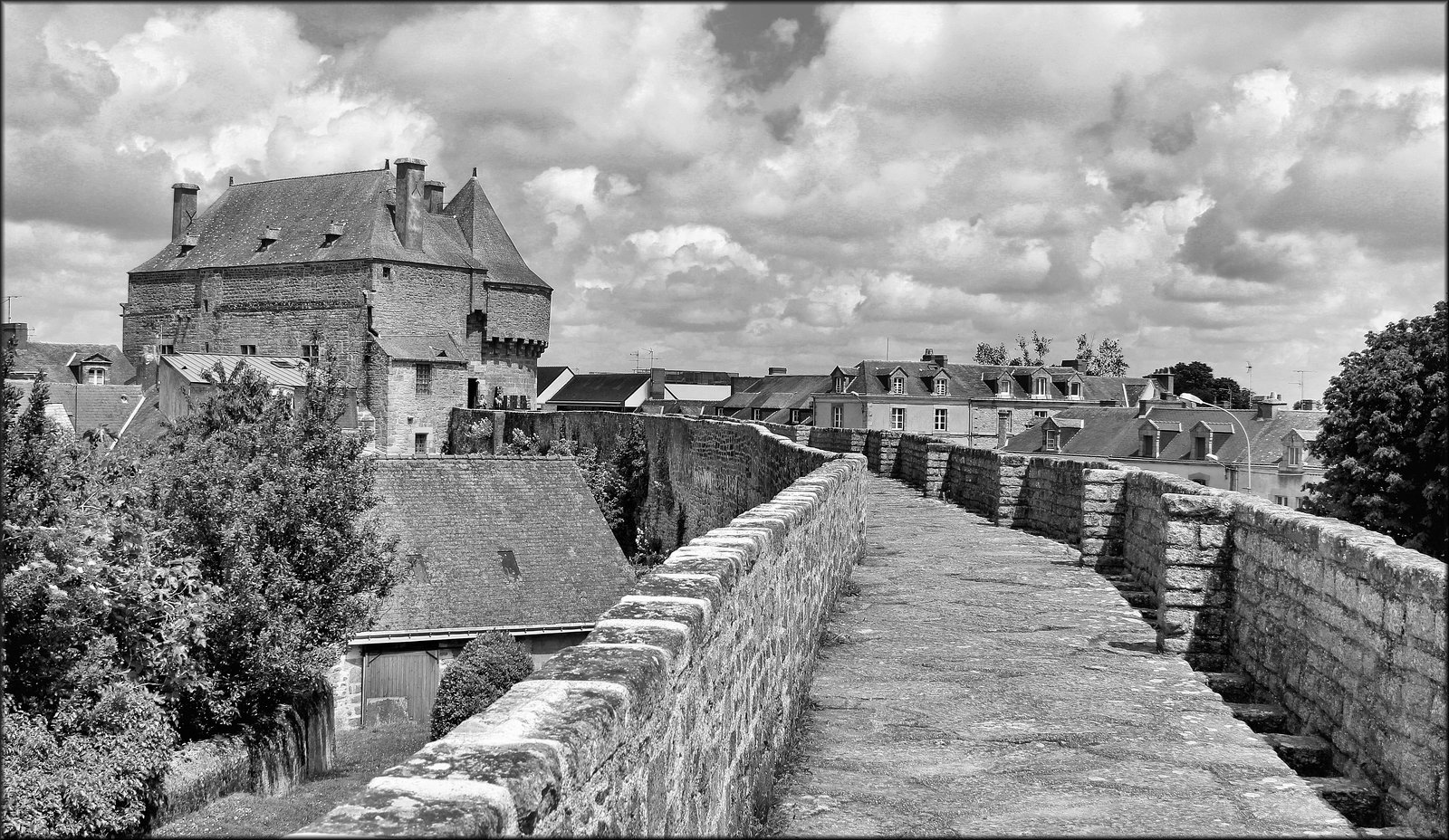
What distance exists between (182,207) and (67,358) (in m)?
11.2

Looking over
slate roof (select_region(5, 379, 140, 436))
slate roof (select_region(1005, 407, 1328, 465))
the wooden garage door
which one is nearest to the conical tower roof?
slate roof (select_region(5, 379, 140, 436))

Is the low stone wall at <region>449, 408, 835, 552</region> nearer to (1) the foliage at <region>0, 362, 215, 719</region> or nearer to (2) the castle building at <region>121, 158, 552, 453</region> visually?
(1) the foliage at <region>0, 362, 215, 719</region>

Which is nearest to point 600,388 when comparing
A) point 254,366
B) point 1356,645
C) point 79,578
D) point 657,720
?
point 254,366

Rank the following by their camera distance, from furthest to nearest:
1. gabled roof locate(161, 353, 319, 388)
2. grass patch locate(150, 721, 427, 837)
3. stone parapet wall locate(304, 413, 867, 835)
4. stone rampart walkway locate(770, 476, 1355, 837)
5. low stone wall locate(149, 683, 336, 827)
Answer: gabled roof locate(161, 353, 319, 388), low stone wall locate(149, 683, 336, 827), grass patch locate(150, 721, 427, 837), stone rampart walkway locate(770, 476, 1355, 837), stone parapet wall locate(304, 413, 867, 835)

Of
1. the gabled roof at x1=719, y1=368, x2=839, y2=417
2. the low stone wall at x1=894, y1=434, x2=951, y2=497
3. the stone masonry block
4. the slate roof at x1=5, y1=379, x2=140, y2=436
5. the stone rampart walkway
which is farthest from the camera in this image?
the gabled roof at x1=719, y1=368, x2=839, y2=417

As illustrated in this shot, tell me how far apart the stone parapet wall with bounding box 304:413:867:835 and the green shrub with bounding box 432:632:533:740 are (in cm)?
1584

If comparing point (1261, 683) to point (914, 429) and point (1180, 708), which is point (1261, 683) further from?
point (914, 429)

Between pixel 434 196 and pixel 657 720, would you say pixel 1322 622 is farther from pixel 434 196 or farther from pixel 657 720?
pixel 434 196

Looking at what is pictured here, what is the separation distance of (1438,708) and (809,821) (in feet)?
8.07

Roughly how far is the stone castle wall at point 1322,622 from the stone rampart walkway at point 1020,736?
31cm

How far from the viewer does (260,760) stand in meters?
20.5

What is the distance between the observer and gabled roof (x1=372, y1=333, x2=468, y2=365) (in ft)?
205

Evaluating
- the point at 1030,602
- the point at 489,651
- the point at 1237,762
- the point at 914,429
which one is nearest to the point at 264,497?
the point at 489,651

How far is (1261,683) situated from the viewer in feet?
23.5
